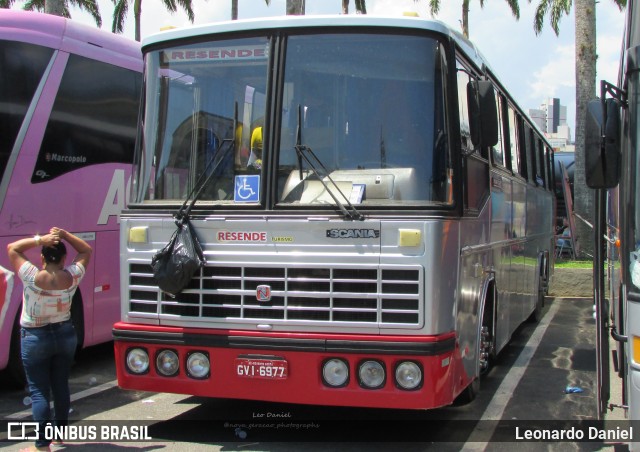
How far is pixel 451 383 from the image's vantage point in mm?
5137

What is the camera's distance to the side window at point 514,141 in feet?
27.6

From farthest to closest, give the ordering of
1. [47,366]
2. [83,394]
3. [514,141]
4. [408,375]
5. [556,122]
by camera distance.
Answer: [556,122]
[514,141]
[83,394]
[47,366]
[408,375]

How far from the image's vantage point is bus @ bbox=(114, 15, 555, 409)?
16.2 feet

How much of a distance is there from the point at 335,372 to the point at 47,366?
2108mm

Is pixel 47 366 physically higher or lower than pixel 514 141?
lower

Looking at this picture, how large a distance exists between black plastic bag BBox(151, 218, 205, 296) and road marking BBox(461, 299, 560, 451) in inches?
97.2

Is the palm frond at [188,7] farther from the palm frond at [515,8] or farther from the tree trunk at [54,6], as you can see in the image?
the tree trunk at [54,6]

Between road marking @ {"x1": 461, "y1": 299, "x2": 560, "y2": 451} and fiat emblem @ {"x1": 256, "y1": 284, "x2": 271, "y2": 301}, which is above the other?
fiat emblem @ {"x1": 256, "y1": 284, "x2": 271, "y2": 301}

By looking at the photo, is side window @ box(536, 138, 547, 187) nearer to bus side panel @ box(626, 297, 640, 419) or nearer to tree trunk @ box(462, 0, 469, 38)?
bus side panel @ box(626, 297, 640, 419)

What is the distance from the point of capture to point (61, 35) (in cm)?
758

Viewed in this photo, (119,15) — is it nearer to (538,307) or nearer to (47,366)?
(538,307)

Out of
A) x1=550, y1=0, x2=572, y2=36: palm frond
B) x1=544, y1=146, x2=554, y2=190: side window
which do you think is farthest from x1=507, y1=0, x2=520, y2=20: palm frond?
x1=544, y1=146, x2=554, y2=190: side window

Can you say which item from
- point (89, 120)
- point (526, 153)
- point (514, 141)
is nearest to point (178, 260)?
point (89, 120)

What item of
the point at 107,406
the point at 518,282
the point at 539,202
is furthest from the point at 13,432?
the point at 539,202
